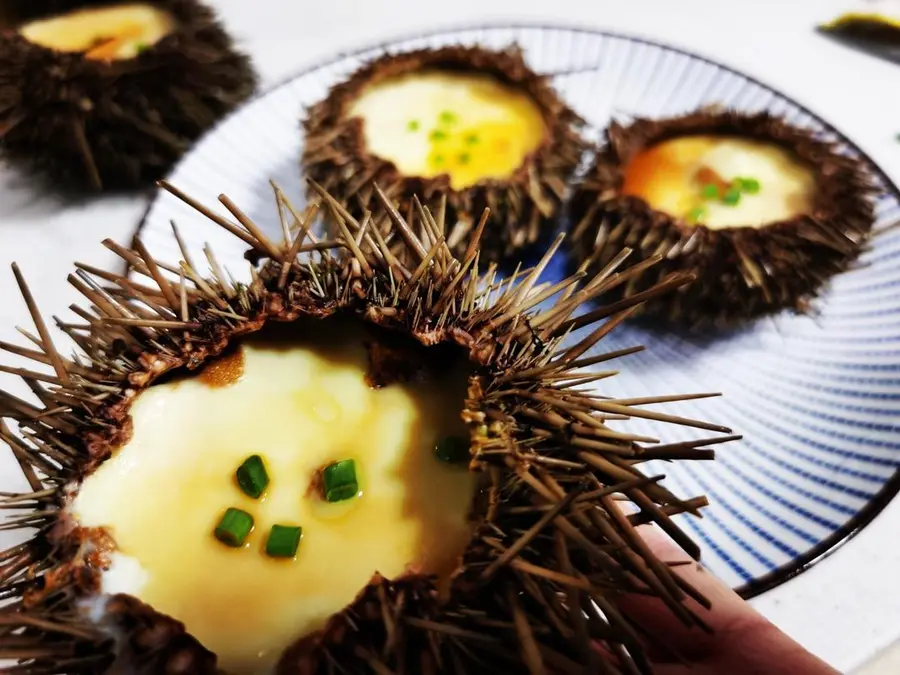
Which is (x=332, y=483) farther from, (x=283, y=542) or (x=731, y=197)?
(x=731, y=197)

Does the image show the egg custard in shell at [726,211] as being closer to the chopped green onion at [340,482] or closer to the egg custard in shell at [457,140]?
the egg custard in shell at [457,140]

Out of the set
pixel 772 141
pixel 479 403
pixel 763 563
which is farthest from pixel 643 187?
pixel 479 403

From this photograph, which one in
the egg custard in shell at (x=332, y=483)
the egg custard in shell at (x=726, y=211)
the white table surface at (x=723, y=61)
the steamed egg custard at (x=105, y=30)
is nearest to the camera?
the egg custard in shell at (x=332, y=483)

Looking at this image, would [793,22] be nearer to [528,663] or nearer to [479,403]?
[479,403]

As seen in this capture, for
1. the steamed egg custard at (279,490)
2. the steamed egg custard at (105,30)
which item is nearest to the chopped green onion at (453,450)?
the steamed egg custard at (279,490)

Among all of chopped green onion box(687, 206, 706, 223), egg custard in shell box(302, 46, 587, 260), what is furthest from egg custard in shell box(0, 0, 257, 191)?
chopped green onion box(687, 206, 706, 223)

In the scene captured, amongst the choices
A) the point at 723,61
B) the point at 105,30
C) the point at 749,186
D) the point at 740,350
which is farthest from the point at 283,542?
the point at 723,61

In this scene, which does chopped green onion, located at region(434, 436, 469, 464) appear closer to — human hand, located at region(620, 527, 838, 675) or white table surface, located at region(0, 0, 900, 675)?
human hand, located at region(620, 527, 838, 675)
